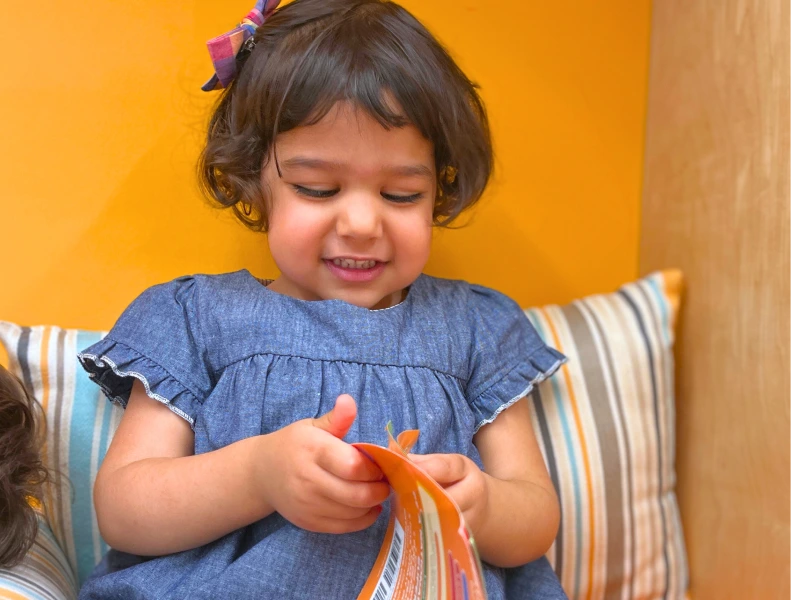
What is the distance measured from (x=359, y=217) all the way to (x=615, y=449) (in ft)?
1.52

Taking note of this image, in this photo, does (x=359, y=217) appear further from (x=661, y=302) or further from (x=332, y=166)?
(x=661, y=302)

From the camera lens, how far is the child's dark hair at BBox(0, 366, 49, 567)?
780 mm

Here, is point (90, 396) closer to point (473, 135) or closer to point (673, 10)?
point (473, 135)

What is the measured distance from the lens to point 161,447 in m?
0.81

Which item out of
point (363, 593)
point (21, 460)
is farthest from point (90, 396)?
point (363, 593)

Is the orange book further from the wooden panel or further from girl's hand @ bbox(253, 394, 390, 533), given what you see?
the wooden panel

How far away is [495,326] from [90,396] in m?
0.47

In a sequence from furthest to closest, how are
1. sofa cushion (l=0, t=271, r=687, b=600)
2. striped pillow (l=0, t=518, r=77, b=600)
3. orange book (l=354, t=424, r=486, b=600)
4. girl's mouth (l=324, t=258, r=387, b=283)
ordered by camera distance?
1. sofa cushion (l=0, t=271, r=687, b=600)
2. girl's mouth (l=324, t=258, r=387, b=283)
3. striped pillow (l=0, t=518, r=77, b=600)
4. orange book (l=354, t=424, r=486, b=600)

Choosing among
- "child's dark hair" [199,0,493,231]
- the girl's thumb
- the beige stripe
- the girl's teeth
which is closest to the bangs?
"child's dark hair" [199,0,493,231]

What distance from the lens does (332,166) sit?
2.63ft

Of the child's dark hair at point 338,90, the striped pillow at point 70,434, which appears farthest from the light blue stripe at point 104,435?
the child's dark hair at point 338,90

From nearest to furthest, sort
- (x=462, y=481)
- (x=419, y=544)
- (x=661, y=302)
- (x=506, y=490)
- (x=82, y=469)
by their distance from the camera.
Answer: (x=419, y=544)
(x=462, y=481)
(x=506, y=490)
(x=82, y=469)
(x=661, y=302)

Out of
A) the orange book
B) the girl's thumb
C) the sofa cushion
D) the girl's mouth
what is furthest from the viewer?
the sofa cushion

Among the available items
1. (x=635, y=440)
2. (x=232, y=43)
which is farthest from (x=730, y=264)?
(x=232, y=43)
